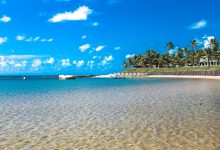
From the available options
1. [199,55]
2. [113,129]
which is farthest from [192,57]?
[113,129]

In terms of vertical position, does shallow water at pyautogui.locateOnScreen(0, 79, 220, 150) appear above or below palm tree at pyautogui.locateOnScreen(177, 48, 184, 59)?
below

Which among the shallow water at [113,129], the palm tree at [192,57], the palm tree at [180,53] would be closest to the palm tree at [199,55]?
the palm tree at [192,57]

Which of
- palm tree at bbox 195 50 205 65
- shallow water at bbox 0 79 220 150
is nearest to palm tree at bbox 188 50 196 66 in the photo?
palm tree at bbox 195 50 205 65

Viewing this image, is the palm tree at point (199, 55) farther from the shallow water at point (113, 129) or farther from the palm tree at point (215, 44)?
the shallow water at point (113, 129)

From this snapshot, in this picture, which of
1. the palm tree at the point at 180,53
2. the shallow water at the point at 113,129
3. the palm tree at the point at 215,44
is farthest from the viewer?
the palm tree at the point at 180,53

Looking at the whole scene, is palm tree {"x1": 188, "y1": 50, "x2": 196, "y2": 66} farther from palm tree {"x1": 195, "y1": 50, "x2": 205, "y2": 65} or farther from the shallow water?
the shallow water

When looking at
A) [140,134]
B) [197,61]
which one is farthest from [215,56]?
[140,134]

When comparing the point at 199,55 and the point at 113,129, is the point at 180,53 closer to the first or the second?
the point at 199,55

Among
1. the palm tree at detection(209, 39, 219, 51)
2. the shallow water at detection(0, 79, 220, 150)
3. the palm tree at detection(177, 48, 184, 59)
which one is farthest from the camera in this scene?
the palm tree at detection(177, 48, 184, 59)

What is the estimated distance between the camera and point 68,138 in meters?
17.1

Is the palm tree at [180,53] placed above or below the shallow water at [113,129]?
above

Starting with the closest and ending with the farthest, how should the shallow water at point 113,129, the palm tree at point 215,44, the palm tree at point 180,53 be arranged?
the shallow water at point 113,129 → the palm tree at point 215,44 → the palm tree at point 180,53

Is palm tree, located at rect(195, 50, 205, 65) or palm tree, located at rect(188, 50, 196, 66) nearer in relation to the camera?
palm tree, located at rect(195, 50, 205, 65)

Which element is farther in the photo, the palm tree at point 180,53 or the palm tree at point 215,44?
the palm tree at point 180,53
